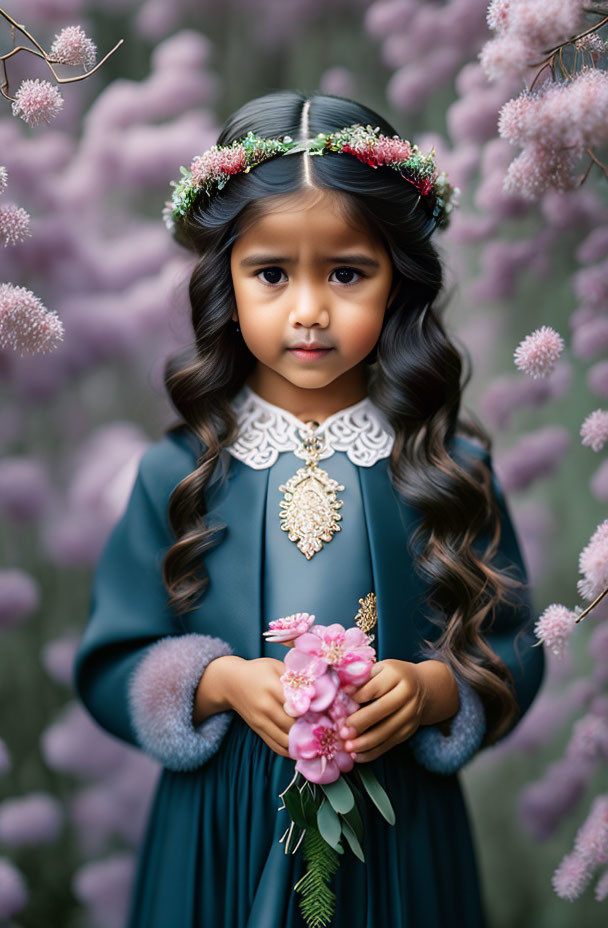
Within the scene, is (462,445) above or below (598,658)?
above

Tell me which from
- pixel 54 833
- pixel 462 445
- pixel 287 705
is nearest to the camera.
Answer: pixel 287 705

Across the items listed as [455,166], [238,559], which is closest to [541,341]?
[238,559]

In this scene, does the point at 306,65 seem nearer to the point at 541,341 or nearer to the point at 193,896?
the point at 541,341

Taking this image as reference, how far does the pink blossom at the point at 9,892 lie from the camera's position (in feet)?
5.12

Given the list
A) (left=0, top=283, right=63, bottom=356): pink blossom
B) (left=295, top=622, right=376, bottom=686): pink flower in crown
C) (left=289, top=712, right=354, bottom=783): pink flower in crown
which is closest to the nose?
(left=0, top=283, right=63, bottom=356): pink blossom

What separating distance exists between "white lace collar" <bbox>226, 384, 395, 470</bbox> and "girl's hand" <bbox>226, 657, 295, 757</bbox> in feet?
1.12

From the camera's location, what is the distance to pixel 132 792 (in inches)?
78.3

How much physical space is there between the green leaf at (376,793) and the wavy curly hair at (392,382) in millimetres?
262

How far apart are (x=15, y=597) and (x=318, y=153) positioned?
1.01 m

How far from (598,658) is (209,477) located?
29.7 inches

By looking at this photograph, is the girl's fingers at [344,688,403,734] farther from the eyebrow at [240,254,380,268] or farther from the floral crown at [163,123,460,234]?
the floral crown at [163,123,460,234]

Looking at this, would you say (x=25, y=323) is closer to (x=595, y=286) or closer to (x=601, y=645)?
(x=595, y=286)

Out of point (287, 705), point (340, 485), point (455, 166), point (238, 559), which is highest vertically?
point (455, 166)

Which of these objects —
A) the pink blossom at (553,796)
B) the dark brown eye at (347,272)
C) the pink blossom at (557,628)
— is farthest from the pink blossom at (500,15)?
the pink blossom at (553,796)
